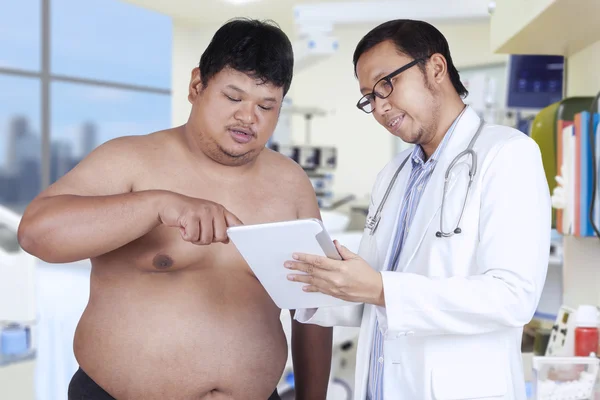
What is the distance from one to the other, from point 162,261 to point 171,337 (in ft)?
0.53

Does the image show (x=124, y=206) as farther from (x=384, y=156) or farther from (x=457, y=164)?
(x=384, y=156)

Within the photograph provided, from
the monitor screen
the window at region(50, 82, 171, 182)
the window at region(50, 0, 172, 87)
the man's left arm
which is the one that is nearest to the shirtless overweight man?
the man's left arm

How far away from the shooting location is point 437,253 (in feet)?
4.03

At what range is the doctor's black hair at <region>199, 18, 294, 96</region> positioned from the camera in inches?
53.9

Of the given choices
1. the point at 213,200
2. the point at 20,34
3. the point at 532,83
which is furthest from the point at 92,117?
the point at 213,200

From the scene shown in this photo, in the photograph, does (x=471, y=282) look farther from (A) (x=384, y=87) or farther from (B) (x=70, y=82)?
(B) (x=70, y=82)

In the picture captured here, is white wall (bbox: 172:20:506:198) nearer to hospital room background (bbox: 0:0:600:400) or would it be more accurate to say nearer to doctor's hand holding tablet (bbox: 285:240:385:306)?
hospital room background (bbox: 0:0:600:400)

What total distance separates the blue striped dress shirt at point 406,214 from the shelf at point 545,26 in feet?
1.50

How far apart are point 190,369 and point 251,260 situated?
1.18 ft

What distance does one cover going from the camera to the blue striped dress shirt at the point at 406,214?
1333 mm

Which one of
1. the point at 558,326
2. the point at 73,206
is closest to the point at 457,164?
the point at 73,206

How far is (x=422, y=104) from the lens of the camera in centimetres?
133

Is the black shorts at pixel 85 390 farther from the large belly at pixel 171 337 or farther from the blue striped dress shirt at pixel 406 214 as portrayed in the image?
the blue striped dress shirt at pixel 406 214

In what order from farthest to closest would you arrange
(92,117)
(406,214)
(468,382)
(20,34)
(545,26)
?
(92,117), (20,34), (545,26), (406,214), (468,382)
